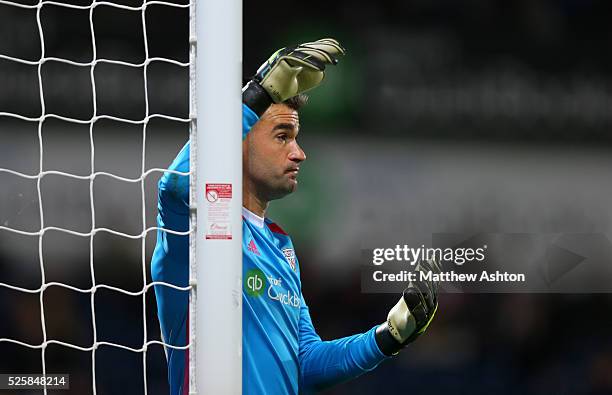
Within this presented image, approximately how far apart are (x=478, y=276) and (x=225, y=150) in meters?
1.69

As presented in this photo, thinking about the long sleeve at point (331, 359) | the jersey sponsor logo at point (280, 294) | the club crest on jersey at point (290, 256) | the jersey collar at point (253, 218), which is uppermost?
the jersey collar at point (253, 218)

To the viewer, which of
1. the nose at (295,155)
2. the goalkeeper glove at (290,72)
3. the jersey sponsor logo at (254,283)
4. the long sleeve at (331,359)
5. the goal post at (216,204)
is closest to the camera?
the goal post at (216,204)

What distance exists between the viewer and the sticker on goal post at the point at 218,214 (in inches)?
64.0

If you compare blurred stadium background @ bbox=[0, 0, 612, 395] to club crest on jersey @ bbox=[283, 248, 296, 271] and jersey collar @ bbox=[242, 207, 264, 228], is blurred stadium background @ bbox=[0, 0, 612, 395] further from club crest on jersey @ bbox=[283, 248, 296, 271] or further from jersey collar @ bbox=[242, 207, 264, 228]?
jersey collar @ bbox=[242, 207, 264, 228]

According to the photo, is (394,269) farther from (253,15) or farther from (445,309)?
(253,15)

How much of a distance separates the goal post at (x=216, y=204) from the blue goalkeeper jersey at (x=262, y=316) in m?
0.35

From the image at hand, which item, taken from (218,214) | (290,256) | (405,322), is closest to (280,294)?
(290,256)

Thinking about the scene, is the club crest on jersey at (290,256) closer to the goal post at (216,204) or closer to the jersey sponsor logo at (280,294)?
the jersey sponsor logo at (280,294)

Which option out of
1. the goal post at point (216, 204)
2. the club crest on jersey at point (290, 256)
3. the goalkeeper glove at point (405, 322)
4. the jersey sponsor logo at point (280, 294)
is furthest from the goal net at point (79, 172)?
the goal post at point (216, 204)

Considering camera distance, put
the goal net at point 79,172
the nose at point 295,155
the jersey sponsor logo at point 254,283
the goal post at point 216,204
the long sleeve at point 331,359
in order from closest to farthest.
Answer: the goal post at point 216,204 → the jersey sponsor logo at point 254,283 → the long sleeve at point 331,359 → the nose at point 295,155 → the goal net at point 79,172

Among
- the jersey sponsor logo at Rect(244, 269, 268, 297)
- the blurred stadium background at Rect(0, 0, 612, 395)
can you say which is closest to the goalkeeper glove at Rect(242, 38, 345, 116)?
the jersey sponsor logo at Rect(244, 269, 268, 297)

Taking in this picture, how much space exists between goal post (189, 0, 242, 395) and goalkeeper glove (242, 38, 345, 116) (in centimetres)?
36

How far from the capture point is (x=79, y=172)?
113 inches

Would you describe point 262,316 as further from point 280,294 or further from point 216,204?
point 216,204
